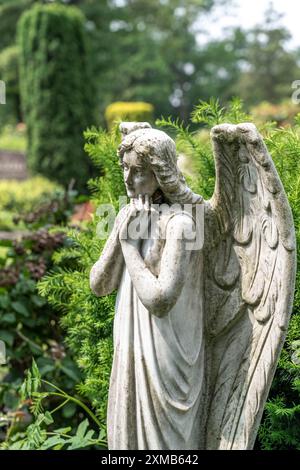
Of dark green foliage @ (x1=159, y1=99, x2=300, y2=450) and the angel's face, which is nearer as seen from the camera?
the angel's face

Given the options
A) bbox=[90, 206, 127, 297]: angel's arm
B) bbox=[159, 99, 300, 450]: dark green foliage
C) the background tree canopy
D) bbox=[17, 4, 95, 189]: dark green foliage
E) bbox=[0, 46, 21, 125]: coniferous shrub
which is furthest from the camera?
the background tree canopy

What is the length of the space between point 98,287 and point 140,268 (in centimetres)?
26

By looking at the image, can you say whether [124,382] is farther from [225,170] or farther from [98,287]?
[225,170]

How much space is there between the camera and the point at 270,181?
2.29 meters

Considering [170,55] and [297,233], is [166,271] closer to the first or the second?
[297,233]

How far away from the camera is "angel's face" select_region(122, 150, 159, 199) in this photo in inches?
90.7

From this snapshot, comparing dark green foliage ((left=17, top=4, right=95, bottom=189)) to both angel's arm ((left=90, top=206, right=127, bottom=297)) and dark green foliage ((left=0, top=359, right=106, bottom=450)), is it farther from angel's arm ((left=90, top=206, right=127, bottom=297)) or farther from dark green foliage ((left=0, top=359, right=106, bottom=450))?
angel's arm ((left=90, top=206, right=127, bottom=297))

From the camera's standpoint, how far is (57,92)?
14047 mm

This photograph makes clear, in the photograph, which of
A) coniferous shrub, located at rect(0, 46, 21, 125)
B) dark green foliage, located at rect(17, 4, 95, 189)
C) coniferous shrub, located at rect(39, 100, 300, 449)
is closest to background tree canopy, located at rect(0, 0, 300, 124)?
coniferous shrub, located at rect(0, 46, 21, 125)

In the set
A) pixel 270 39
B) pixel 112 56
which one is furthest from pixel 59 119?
pixel 270 39

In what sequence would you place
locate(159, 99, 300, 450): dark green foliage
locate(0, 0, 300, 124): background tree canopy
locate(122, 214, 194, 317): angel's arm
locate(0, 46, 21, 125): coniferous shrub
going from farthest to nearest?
1. locate(0, 0, 300, 124): background tree canopy
2. locate(0, 46, 21, 125): coniferous shrub
3. locate(159, 99, 300, 450): dark green foliage
4. locate(122, 214, 194, 317): angel's arm

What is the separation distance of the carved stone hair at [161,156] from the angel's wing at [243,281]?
7.0 inches

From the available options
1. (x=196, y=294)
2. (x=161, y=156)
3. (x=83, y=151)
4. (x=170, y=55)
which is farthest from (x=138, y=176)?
(x=170, y=55)

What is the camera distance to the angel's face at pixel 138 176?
2305 millimetres
